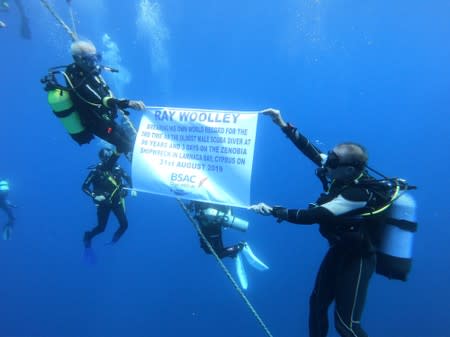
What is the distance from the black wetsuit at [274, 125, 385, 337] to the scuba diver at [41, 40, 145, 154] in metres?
2.41

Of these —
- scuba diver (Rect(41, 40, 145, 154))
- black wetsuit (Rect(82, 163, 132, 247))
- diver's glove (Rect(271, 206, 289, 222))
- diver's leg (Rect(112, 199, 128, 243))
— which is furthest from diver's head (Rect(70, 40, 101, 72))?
diver's leg (Rect(112, 199, 128, 243))

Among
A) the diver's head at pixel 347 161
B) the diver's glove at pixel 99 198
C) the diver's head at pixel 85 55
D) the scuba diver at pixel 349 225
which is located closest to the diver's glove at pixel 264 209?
the scuba diver at pixel 349 225

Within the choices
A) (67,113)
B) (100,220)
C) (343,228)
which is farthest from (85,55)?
(100,220)

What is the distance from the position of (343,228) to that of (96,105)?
3.36 m

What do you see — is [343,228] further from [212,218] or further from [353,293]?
[212,218]

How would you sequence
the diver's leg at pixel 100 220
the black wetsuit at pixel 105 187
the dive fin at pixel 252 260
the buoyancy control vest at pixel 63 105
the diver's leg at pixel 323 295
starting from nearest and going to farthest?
the diver's leg at pixel 323 295
the buoyancy control vest at pixel 63 105
the dive fin at pixel 252 260
the black wetsuit at pixel 105 187
the diver's leg at pixel 100 220

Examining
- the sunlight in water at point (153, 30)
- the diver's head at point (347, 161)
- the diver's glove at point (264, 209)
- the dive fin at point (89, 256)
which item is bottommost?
the dive fin at point (89, 256)

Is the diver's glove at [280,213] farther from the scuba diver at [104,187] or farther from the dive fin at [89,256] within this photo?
the dive fin at [89,256]

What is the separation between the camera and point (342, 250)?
3.67 m

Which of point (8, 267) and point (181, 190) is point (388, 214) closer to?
point (181, 190)

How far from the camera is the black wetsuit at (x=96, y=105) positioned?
14.0 feet

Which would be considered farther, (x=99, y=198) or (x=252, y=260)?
(x=99, y=198)

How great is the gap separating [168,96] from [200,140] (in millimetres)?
36172

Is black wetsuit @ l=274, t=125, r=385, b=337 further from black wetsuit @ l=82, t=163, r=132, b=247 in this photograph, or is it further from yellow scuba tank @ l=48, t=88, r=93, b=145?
black wetsuit @ l=82, t=163, r=132, b=247
